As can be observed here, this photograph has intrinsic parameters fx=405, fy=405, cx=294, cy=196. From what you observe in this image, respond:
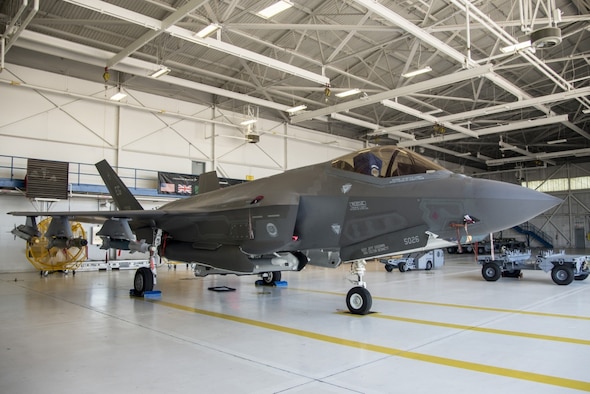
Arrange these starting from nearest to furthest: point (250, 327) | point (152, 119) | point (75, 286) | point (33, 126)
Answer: point (250, 327) < point (75, 286) < point (33, 126) < point (152, 119)

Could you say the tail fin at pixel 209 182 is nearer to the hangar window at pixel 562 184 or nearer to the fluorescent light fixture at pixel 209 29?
the fluorescent light fixture at pixel 209 29

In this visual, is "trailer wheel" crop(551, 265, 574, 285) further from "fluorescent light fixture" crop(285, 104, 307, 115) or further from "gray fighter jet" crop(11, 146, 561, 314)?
"fluorescent light fixture" crop(285, 104, 307, 115)

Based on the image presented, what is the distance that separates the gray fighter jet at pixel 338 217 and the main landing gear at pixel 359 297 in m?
0.02

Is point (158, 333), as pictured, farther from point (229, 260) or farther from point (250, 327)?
point (229, 260)

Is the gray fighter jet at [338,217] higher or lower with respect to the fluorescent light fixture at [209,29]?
lower

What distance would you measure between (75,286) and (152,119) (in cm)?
1105

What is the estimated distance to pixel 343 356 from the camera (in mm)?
4477

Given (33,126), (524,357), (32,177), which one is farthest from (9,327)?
(33,126)

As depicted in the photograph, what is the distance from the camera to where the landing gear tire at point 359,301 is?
Result: 6.86m

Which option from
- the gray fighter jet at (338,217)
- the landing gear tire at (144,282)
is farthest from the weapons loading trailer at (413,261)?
the landing gear tire at (144,282)

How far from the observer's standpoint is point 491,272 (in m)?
12.2

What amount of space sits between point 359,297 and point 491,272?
7.16 m

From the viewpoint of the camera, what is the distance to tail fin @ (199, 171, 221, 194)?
11602mm

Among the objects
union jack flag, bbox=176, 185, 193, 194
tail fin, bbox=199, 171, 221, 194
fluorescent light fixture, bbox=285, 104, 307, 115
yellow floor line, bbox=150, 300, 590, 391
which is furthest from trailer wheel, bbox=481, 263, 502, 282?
union jack flag, bbox=176, 185, 193, 194
